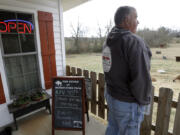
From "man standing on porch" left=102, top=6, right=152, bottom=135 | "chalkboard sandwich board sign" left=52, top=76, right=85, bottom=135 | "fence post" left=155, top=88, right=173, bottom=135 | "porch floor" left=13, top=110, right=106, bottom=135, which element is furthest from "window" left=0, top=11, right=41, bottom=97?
"fence post" left=155, top=88, right=173, bottom=135

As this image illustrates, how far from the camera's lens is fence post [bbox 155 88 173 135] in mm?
1400

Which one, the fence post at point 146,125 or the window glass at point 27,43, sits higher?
the window glass at point 27,43

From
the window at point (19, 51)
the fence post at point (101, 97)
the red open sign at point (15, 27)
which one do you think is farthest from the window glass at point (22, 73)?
the fence post at point (101, 97)

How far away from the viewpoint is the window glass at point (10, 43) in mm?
1947

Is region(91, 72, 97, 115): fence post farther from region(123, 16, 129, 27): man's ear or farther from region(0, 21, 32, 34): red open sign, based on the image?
region(0, 21, 32, 34): red open sign

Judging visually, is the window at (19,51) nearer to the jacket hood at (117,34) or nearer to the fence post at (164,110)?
the jacket hood at (117,34)

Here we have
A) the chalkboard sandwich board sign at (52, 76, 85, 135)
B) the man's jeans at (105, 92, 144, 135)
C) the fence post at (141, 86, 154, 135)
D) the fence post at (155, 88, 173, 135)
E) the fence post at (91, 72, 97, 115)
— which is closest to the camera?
the man's jeans at (105, 92, 144, 135)

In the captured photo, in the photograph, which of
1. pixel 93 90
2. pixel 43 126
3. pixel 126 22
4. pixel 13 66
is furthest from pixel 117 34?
pixel 43 126

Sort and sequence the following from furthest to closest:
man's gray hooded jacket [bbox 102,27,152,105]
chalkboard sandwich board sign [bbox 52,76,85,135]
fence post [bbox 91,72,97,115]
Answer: fence post [bbox 91,72,97,115]
chalkboard sandwich board sign [bbox 52,76,85,135]
man's gray hooded jacket [bbox 102,27,152,105]

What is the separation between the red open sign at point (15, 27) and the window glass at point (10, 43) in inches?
3.8

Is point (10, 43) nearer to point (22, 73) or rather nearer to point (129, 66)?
point (22, 73)

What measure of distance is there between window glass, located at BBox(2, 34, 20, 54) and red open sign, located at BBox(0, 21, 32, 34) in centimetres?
10

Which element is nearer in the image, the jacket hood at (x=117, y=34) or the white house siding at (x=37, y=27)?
the jacket hood at (x=117, y=34)

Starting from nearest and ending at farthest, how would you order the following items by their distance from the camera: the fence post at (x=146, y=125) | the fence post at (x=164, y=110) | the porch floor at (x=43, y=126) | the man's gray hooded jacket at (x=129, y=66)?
the man's gray hooded jacket at (x=129, y=66)
the fence post at (x=164, y=110)
the fence post at (x=146, y=125)
the porch floor at (x=43, y=126)
